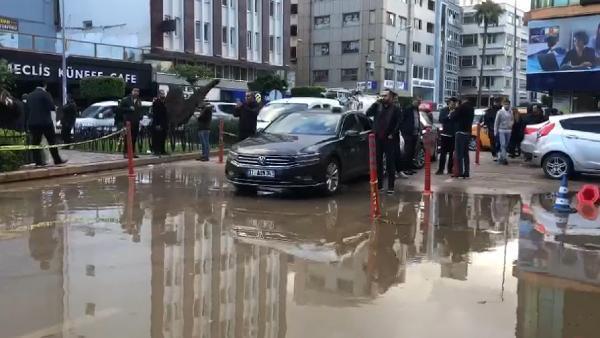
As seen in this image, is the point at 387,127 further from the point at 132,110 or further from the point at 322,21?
the point at 322,21

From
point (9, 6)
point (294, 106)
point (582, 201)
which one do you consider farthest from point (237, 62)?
point (582, 201)

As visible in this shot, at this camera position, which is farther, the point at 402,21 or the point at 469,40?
the point at 469,40

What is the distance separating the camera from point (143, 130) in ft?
57.6

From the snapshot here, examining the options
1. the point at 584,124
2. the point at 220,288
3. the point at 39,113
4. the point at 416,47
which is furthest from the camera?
the point at 416,47

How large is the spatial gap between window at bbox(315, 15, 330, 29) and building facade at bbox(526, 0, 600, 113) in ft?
146

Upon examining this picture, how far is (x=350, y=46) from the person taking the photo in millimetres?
76125

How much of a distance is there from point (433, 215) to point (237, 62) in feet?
151

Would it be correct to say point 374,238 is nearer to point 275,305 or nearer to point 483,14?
point 275,305

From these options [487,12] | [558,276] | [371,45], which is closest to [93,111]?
[558,276]

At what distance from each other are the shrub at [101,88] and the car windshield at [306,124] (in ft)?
75.0

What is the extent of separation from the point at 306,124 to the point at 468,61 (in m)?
93.3

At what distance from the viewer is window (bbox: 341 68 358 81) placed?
249 feet

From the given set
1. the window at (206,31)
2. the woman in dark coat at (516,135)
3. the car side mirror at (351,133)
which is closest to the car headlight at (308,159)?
the car side mirror at (351,133)

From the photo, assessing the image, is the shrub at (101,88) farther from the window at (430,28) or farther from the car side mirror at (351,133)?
the window at (430,28)
